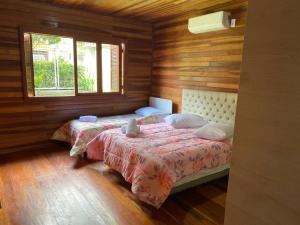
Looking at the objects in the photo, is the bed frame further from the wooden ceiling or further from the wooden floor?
the wooden ceiling

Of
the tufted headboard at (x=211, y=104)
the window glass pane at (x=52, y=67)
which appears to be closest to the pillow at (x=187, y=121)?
the tufted headboard at (x=211, y=104)

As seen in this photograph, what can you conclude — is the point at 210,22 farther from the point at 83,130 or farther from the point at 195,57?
the point at 83,130

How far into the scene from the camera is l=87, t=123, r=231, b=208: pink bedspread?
2.24 metres

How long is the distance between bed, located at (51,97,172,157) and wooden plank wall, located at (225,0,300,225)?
3.06 metres

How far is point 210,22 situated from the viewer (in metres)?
3.45

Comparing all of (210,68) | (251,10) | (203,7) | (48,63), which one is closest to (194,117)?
(210,68)

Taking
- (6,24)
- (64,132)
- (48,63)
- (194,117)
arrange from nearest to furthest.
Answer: (6,24) < (194,117) < (64,132) < (48,63)

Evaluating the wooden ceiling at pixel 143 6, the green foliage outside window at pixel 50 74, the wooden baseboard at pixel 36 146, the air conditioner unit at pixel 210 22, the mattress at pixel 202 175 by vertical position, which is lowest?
the wooden baseboard at pixel 36 146

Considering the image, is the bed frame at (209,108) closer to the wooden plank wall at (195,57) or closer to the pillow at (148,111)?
the wooden plank wall at (195,57)

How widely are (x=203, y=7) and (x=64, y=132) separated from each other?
3436 millimetres

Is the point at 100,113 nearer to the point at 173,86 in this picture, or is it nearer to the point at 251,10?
the point at 173,86

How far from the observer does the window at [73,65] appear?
3.88m

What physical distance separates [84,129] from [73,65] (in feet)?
4.64

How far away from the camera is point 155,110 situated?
4.67 m
